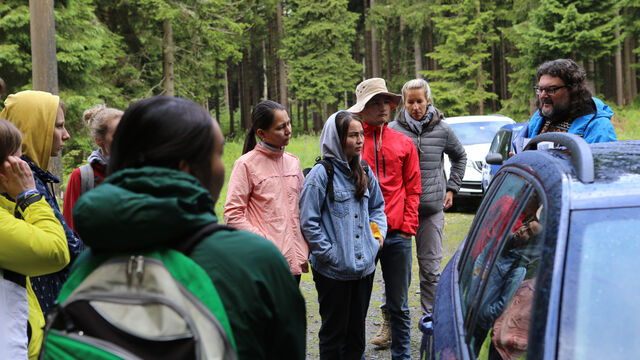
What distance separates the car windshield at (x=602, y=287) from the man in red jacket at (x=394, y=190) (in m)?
3.13

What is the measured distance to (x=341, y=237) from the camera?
170 inches

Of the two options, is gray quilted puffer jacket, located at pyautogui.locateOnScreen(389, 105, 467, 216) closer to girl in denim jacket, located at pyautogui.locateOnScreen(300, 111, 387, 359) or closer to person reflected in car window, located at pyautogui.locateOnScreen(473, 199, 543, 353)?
girl in denim jacket, located at pyautogui.locateOnScreen(300, 111, 387, 359)

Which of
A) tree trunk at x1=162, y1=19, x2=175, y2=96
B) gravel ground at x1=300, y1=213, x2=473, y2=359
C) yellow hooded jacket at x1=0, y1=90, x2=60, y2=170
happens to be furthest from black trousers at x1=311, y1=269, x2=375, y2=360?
tree trunk at x1=162, y1=19, x2=175, y2=96

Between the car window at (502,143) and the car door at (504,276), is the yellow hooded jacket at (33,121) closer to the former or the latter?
the car door at (504,276)

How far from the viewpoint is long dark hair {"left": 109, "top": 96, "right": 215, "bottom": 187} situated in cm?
158

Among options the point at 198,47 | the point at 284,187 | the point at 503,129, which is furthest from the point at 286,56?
the point at 284,187

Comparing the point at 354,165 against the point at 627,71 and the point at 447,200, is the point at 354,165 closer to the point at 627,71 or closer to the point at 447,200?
the point at 447,200

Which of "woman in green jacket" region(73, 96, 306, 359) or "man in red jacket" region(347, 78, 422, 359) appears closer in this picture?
"woman in green jacket" region(73, 96, 306, 359)

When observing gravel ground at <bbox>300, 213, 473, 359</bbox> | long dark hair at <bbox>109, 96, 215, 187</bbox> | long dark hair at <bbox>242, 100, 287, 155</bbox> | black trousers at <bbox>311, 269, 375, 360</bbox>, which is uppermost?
long dark hair at <bbox>242, 100, 287, 155</bbox>

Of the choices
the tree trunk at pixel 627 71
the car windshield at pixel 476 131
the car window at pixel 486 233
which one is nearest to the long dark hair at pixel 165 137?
the car window at pixel 486 233

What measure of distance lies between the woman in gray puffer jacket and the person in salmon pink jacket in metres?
1.66

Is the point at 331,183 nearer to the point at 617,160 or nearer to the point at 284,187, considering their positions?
the point at 284,187

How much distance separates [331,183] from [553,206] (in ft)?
8.22

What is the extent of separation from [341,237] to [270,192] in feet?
2.02
